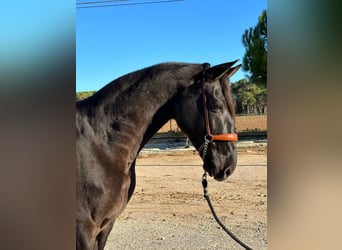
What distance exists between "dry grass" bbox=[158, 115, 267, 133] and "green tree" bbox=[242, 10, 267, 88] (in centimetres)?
13

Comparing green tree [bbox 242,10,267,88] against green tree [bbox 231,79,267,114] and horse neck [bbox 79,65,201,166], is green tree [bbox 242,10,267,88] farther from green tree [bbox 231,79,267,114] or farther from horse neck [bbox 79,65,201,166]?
horse neck [bbox 79,65,201,166]

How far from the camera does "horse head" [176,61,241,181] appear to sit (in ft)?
5.16

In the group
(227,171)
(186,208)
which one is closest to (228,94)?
(227,171)

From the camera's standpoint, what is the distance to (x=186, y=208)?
3.12 m

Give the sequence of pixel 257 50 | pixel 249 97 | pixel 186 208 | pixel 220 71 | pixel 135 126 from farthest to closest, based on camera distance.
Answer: pixel 186 208 < pixel 135 126 < pixel 220 71 < pixel 249 97 < pixel 257 50

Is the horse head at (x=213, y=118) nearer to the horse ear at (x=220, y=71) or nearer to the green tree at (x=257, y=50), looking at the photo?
the horse ear at (x=220, y=71)

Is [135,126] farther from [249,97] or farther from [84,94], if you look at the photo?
[249,97]

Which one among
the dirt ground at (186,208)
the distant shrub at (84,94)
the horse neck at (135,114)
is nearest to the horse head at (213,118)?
the horse neck at (135,114)

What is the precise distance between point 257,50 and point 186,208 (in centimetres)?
220
